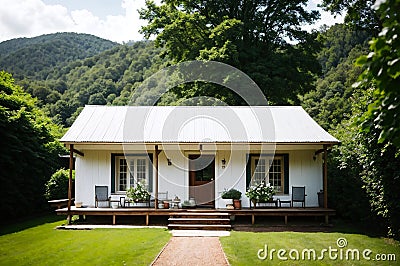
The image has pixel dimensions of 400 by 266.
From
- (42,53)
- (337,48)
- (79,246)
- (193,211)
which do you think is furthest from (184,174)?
(42,53)

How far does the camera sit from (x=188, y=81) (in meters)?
23.8

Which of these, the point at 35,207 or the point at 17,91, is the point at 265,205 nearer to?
the point at 35,207

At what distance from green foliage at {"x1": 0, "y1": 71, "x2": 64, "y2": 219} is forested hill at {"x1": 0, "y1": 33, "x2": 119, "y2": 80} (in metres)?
33.8

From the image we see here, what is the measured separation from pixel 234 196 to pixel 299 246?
4.21 m

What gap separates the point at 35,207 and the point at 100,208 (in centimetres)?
453

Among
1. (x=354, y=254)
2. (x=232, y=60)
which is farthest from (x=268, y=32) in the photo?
(x=354, y=254)

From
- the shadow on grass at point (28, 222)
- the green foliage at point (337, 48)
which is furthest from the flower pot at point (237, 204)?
the green foliage at point (337, 48)

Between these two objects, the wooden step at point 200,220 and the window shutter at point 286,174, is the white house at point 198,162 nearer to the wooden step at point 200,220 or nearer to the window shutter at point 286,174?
the window shutter at point 286,174

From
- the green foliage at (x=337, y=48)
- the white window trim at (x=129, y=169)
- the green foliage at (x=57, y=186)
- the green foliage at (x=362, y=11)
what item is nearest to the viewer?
the white window trim at (x=129, y=169)

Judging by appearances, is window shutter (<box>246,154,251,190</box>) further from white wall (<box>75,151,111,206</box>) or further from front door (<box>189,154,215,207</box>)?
white wall (<box>75,151,111,206</box>)

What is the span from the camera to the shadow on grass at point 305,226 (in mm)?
11742

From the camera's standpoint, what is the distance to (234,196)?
13.6 meters

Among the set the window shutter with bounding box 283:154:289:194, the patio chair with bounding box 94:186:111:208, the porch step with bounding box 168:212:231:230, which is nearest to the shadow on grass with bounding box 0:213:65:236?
the patio chair with bounding box 94:186:111:208

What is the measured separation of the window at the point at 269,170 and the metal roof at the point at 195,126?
38.6 inches
